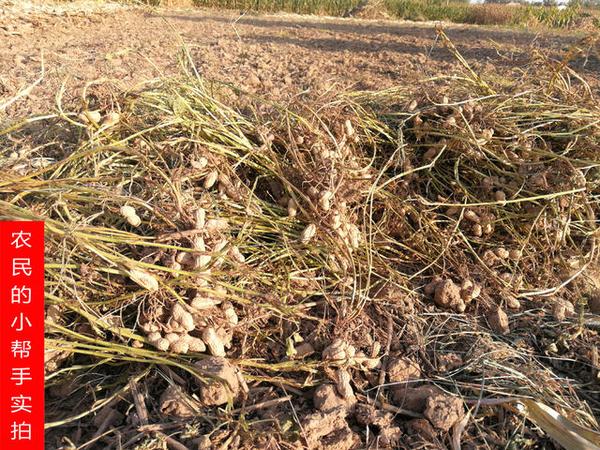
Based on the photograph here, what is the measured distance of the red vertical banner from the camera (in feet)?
4.14

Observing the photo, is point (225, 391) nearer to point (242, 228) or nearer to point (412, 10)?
point (242, 228)

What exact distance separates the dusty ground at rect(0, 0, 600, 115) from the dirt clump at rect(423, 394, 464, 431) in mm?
1764

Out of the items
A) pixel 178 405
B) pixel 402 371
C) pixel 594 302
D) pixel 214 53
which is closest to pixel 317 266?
pixel 402 371

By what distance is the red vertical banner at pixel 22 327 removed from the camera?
4.14 ft

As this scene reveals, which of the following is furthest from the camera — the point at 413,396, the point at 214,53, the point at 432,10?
the point at 432,10

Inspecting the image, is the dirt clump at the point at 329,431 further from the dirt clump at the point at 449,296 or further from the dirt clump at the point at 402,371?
the dirt clump at the point at 449,296

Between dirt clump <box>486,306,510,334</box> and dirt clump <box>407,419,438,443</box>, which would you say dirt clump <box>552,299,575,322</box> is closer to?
dirt clump <box>486,306,510,334</box>

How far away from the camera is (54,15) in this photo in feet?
21.2

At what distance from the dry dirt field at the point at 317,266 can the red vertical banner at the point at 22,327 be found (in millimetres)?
47

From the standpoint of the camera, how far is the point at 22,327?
129 centimetres

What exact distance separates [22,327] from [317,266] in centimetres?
96

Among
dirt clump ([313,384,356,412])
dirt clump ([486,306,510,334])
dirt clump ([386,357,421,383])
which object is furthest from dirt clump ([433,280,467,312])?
dirt clump ([313,384,356,412])

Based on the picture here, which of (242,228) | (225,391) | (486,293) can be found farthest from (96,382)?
(486,293)

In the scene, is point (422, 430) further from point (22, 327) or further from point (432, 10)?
point (432, 10)
